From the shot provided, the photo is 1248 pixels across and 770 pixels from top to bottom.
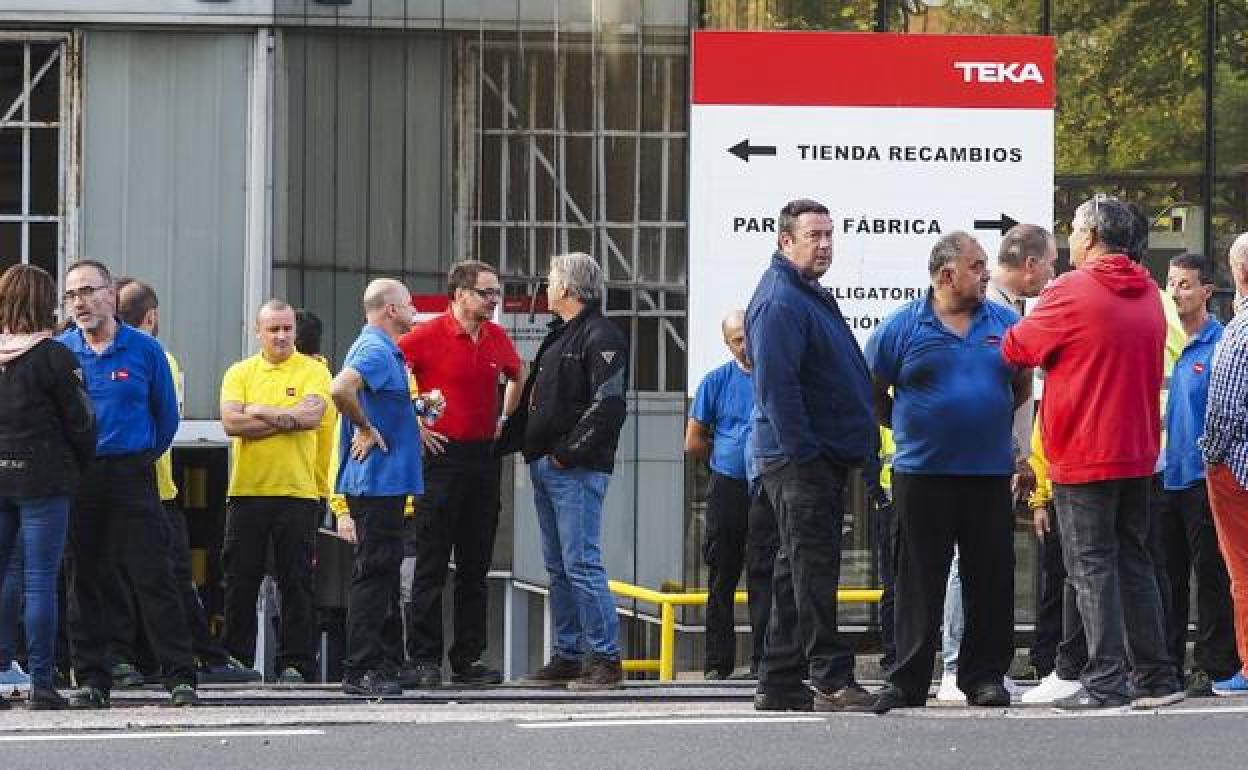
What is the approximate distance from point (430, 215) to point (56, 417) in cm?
1098

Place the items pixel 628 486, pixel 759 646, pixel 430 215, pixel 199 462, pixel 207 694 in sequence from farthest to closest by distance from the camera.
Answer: pixel 199 462 → pixel 430 215 → pixel 628 486 → pixel 759 646 → pixel 207 694

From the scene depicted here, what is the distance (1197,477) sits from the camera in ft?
42.9

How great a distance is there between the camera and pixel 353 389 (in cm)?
1277

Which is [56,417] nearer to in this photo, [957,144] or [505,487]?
[957,144]

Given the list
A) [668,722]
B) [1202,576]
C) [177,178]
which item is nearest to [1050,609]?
[1202,576]

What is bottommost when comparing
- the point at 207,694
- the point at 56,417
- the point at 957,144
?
the point at 207,694

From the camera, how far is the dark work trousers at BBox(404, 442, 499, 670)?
543 inches

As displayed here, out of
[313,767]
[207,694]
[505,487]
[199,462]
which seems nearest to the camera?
[313,767]

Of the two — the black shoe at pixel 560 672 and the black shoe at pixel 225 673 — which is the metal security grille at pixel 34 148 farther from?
the black shoe at pixel 560 672

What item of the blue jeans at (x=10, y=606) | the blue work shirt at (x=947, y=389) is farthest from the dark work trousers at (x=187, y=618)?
the blue work shirt at (x=947, y=389)

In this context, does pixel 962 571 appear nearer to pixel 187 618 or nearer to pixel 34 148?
pixel 187 618

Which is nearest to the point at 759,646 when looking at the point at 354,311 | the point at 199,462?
the point at 354,311

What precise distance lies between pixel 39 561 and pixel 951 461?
3.58 m

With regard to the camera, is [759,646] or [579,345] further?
A: [759,646]
